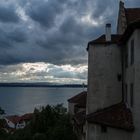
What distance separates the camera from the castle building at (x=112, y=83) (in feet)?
59.8

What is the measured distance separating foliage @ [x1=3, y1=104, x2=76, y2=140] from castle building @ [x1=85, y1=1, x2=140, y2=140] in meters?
11.3

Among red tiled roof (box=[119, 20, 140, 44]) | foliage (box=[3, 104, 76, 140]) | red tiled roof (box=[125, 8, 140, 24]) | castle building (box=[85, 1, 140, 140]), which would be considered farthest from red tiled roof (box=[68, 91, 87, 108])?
red tiled roof (box=[119, 20, 140, 44])

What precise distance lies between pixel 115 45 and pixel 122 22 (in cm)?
272

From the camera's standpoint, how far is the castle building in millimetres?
18234

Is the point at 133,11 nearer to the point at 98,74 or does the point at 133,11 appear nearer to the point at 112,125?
the point at 98,74

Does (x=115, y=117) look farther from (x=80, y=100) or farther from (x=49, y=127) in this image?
(x=49, y=127)

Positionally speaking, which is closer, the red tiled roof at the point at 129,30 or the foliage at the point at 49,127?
the red tiled roof at the point at 129,30

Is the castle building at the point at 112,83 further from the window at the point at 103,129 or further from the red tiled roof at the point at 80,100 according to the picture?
the red tiled roof at the point at 80,100

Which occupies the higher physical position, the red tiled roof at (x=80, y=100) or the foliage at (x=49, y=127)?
the red tiled roof at (x=80, y=100)

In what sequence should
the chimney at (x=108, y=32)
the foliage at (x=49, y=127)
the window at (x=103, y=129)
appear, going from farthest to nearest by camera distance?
the foliage at (x=49, y=127) < the chimney at (x=108, y=32) < the window at (x=103, y=129)

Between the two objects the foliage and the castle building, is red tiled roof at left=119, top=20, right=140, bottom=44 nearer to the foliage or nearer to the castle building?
the castle building

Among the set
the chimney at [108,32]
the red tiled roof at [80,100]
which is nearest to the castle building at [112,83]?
the chimney at [108,32]

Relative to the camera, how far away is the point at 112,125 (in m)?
18.2

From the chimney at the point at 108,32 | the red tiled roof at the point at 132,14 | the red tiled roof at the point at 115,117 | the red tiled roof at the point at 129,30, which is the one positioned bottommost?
the red tiled roof at the point at 115,117
